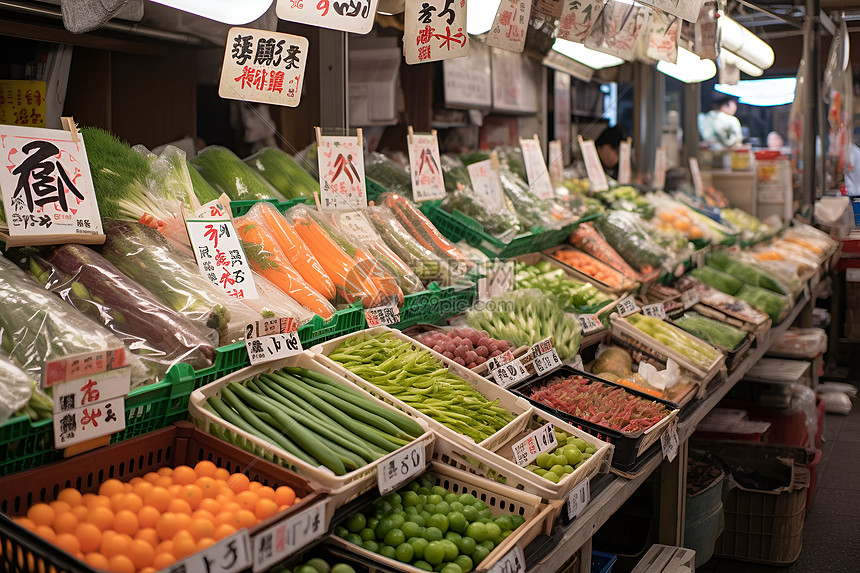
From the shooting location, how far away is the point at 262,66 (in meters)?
2.88

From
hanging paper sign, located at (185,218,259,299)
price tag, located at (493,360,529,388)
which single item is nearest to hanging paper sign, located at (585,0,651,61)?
price tag, located at (493,360,529,388)

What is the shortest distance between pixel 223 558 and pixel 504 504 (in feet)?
3.05

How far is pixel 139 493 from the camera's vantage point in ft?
5.73

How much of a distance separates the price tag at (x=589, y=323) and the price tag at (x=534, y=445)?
127 centimetres

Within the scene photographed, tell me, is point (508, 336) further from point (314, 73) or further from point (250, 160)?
point (314, 73)

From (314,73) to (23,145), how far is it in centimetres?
386

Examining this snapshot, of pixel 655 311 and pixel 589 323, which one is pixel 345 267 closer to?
pixel 589 323

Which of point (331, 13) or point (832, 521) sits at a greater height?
point (331, 13)

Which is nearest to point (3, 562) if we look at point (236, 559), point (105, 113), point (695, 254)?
point (236, 559)

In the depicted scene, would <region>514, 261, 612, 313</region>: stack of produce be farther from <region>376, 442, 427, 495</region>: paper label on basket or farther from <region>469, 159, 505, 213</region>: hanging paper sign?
<region>376, 442, 427, 495</region>: paper label on basket

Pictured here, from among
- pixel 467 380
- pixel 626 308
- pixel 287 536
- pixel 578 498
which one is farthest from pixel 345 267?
pixel 626 308

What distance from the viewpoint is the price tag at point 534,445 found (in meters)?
2.39

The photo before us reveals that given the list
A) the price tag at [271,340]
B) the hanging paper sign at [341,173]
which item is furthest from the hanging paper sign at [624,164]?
the price tag at [271,340]

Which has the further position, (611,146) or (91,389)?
(611,146)
